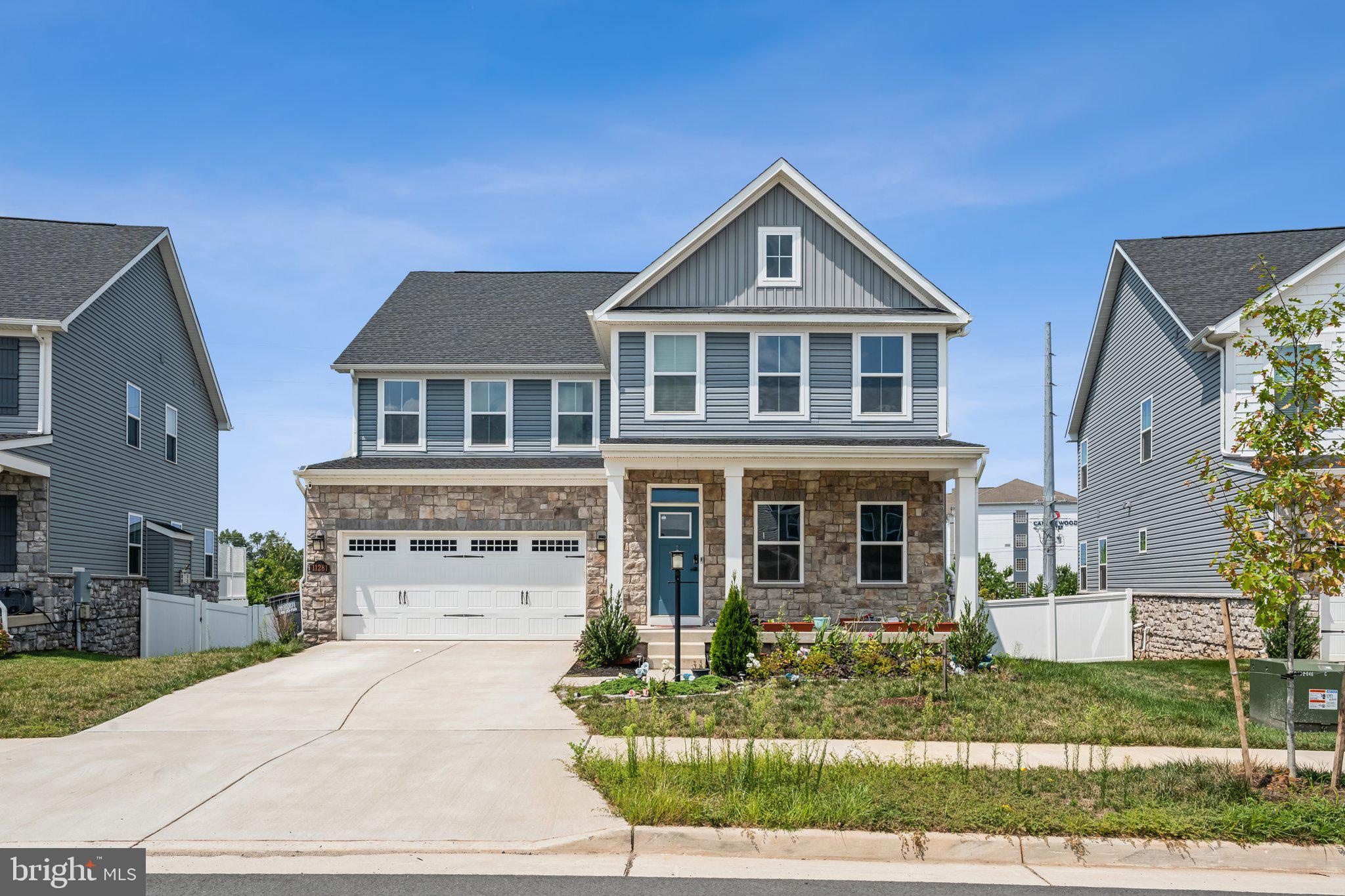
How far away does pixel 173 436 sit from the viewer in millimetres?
26328

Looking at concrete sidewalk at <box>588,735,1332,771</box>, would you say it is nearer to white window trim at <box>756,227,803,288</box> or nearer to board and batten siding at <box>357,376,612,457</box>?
white window trim at <box>756,227,803,288</box>

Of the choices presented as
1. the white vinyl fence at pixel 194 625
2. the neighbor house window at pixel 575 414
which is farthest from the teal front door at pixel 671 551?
the white vinyl fence at pixel 194 625

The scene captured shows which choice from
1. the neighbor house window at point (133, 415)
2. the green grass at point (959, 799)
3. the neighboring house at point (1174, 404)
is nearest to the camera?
the green grass at point (959, 799)

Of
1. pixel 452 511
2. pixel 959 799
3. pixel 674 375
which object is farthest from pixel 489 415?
pixel 959 799

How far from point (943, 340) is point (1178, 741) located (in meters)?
9.65

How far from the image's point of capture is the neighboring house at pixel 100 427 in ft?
62.7

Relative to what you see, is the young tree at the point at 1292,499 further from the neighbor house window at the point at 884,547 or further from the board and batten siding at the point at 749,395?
the neighbor house window at the point at 884,547

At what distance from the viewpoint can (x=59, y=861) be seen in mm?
6953

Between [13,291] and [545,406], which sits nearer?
[13,291]

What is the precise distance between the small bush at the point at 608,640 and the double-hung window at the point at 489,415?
7012 millimetres

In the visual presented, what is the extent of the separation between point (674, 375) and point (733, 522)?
314 cm

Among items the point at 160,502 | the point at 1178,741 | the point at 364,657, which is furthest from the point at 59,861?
the point at 160,502

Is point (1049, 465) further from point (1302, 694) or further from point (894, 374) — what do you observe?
point (1302, 694)

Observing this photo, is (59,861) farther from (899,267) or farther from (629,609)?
(899,267)
